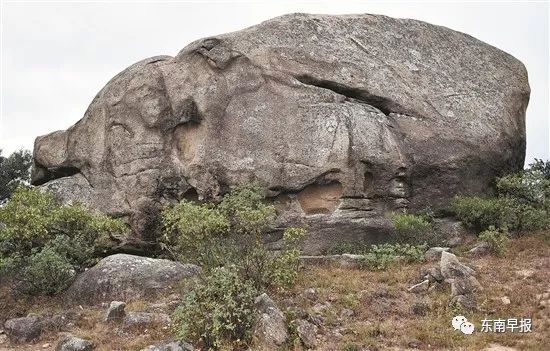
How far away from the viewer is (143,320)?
1209 cm

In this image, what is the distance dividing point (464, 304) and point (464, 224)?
6995mm

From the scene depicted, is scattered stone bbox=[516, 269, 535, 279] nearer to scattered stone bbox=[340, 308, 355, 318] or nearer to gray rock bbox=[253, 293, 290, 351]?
scattered stone bbox=[340, 308, 355, 318]

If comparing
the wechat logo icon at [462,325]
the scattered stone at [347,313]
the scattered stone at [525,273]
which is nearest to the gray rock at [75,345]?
the scattered stone at [347,313]

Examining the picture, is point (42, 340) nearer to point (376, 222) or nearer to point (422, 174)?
point (376, 222)

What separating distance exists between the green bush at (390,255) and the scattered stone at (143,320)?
18.7ft

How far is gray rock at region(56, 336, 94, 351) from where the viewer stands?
36.9 ft

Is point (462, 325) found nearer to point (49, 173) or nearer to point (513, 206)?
point (513, 206)

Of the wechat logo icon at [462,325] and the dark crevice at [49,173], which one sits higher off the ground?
the dark crevice at [49,173]

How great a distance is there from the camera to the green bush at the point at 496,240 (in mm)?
16828

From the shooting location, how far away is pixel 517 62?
2320 cm

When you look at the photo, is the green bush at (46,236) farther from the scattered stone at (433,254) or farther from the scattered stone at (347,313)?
the scattered stone at (433,254)

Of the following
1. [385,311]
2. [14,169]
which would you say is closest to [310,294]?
[385,311]

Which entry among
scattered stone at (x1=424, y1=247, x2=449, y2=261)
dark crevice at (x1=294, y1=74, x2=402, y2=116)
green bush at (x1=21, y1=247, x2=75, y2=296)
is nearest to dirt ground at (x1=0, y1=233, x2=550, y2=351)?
green bush at (x1=21, y1=247, x2=75, y2=296)

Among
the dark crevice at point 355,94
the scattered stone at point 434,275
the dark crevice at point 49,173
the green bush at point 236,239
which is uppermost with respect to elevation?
the dark crevice at point 355,94
